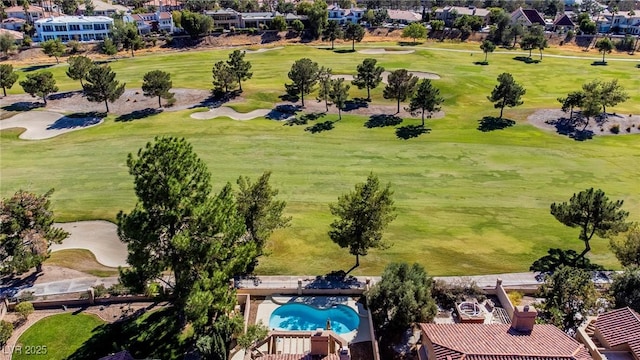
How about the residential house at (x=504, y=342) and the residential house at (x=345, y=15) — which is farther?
the residential house at (x=345, y=15)

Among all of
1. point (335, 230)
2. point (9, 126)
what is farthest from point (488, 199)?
point (9, 126)

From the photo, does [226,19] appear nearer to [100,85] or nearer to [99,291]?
[100,85]

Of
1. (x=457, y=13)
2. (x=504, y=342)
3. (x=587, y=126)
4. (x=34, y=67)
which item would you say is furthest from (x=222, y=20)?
(x=504, y=342)

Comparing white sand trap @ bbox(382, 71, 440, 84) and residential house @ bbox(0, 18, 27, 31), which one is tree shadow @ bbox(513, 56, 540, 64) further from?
residential house @ bbox(0, 18, 27, 31)

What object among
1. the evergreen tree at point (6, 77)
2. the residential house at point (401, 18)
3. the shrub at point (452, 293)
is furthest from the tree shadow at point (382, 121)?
the residential house at point (401, 18)

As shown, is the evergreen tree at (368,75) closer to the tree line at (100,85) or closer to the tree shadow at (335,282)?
the tree line at (100,85)

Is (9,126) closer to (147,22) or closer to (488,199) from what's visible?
(488,199)

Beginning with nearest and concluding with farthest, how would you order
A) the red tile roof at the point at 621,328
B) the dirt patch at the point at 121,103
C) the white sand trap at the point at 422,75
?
the red tile roof at the point at 621,328 < the dirt patch at the point at 121,103 < the white sand trap at the point at 422,75
